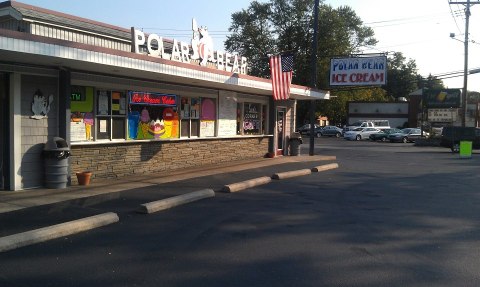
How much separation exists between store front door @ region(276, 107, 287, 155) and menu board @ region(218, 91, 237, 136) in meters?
3.76

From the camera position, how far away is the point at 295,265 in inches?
240

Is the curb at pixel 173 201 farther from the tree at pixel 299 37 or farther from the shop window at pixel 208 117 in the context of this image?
the tree at pixel 299 37

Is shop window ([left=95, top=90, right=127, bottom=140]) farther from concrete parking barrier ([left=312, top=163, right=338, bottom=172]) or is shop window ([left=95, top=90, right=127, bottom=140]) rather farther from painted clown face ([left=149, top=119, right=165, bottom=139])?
concrete parking barrier ([left=312, top=163, right=338, bottom=172])

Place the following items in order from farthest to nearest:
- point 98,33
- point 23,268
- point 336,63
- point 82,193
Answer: point 336,63 < point 98,33 < point 82,193 < point 23,268

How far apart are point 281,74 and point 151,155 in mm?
6425

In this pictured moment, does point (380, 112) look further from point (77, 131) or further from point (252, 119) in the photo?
point (77, 131)

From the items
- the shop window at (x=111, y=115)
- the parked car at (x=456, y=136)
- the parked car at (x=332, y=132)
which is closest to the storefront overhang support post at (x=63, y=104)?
the shop window at (x=111, y=115)

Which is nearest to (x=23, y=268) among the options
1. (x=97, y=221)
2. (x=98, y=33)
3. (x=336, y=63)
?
(x=97, y=221)

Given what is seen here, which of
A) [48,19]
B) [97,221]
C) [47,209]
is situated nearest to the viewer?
[97,221]

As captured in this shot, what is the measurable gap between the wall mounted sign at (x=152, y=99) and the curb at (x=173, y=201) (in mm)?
Result: 4382

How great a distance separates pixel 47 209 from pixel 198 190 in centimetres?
361

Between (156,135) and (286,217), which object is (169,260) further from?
(156,135)

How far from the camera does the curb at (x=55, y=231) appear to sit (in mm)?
6547

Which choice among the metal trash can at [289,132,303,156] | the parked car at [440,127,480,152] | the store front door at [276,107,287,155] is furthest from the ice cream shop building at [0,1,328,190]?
the parked car at [440,127,480,152]
